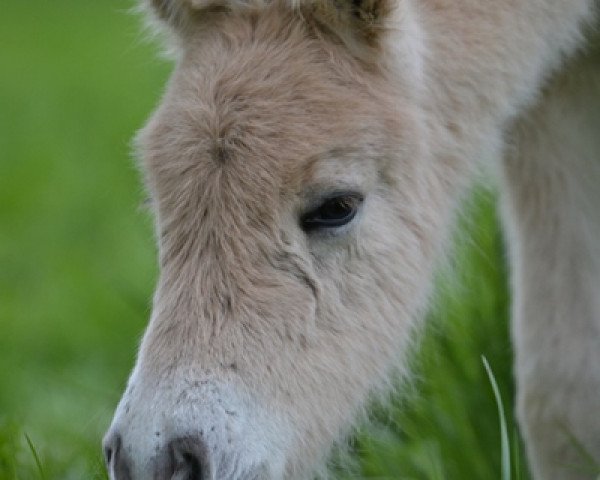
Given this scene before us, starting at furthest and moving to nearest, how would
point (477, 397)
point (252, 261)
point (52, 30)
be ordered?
point (52, 30)
point (477, 397)
point (252, 261)

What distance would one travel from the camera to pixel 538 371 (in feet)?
14.5

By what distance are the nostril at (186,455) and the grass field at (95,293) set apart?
89 cm

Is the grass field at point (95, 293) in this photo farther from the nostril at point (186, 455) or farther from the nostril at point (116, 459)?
the nostril at point (186, 455)

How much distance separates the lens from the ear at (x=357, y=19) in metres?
3.44

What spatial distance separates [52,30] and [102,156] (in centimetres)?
562

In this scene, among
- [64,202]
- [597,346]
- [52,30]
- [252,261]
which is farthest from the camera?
[52,30]

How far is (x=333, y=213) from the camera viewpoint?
131 inches

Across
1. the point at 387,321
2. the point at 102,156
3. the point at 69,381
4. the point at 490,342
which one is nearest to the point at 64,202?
the point at 102,156

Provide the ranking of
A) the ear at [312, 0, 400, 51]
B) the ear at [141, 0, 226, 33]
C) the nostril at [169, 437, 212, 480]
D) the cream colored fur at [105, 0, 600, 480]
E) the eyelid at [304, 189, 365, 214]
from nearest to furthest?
the nostril at [169, 437, 212, 480], the cream colored fur at [105, 0, 600, 480], the eyelid at [304, 189, 365, 214], the ear at [312, 0, 400, 51], the ear at [141, 0, 226, 33]

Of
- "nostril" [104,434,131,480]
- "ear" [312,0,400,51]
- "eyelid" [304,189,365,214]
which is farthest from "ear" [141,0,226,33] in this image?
"nostril" [104,434,131,480]

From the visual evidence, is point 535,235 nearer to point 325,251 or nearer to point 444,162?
point 444,162

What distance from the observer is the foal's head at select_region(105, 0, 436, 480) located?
3051mm

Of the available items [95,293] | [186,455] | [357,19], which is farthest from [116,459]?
[95,293]

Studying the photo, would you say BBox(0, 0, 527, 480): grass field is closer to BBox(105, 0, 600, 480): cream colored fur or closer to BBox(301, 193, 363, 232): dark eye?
BBox(105, 0, 600, 480): cream colored fur
